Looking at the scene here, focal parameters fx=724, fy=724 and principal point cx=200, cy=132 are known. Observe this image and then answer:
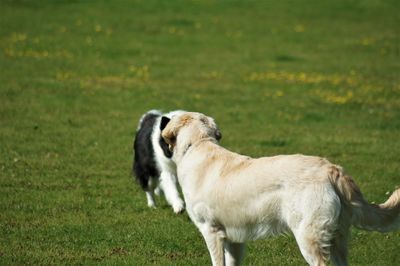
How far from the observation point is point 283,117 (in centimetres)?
1573

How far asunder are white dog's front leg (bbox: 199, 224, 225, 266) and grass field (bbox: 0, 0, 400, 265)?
111 cm

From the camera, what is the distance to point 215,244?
21.5 feet

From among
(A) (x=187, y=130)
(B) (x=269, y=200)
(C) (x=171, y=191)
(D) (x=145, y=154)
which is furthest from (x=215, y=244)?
(D) (x=145, y=154)

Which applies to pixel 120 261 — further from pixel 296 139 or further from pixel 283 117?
pixel 283 117

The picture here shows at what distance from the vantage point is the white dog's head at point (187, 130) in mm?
6973

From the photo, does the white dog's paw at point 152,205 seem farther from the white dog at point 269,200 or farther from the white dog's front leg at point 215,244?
the white dog's front leg at point 215,244

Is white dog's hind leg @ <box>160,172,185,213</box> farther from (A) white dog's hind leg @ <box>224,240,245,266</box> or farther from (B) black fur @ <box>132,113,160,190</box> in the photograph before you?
(A) white dog's hind leg @ <box>224,240,245,266</box>

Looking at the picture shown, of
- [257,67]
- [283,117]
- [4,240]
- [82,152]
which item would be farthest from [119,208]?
[257,67]

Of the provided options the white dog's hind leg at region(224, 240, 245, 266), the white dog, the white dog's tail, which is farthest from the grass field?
the white dog's tail

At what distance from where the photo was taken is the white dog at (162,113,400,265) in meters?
5.87

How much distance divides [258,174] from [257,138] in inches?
300

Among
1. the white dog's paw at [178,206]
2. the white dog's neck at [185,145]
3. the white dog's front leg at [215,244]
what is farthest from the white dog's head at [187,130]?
the white dog's paw at [178,206]

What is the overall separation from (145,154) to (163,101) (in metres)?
6.43

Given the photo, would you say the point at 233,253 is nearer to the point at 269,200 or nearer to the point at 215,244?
the point at 215,244
